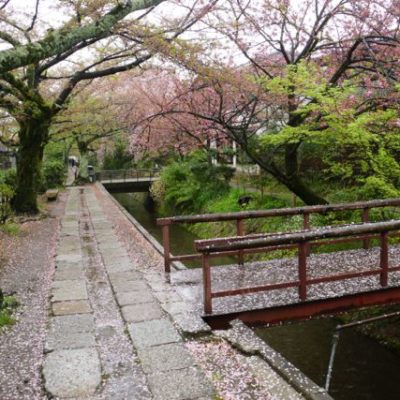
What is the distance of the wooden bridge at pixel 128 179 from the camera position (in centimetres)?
3416

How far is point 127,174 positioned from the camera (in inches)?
1475

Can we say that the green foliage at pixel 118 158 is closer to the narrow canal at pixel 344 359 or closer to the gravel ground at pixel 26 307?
the gravel ground at pixel 26 307

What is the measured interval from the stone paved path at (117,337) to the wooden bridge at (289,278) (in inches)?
24.8

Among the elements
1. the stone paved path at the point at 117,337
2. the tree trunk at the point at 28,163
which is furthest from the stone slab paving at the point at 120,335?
the tree trunk at the point at 28,163

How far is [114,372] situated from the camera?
175 inches

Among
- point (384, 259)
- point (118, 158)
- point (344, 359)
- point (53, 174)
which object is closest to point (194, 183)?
point (53, 174)

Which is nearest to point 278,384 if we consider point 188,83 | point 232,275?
point 232,275

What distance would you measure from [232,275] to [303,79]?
5156mm

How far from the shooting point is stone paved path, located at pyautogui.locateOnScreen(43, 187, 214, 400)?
4180 mm

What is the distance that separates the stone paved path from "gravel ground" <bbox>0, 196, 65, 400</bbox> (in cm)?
14

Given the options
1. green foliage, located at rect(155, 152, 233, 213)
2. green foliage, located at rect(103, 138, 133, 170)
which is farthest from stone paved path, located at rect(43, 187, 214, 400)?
green foliage, located at rect(103, 138, 133, 170)

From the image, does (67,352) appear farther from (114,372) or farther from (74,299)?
(74,299)

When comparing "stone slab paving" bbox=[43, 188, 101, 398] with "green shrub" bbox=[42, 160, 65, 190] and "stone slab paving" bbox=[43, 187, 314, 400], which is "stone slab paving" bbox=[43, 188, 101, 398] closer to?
"stone slab paving" bbox=[43, 187, 314, 400]

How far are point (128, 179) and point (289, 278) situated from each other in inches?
1173
